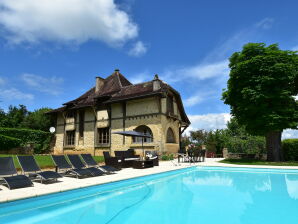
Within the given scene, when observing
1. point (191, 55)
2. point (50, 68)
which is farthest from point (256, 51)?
point (50, 68)

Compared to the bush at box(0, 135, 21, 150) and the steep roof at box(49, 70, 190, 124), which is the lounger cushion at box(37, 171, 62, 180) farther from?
the bush at box(0, 135, 21, 150)

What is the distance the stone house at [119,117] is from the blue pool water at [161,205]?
11571mm

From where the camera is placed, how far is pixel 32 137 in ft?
79.7

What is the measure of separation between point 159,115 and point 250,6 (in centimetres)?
1085

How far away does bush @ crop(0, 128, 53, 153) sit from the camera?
22547mm

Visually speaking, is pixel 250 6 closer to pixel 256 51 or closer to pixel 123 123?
pixel 256 51

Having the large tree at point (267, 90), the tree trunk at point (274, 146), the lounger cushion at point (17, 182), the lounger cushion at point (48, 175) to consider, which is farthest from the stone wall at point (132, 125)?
the lounger cushion at point (17, 182)

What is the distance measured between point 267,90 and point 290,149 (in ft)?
20.8

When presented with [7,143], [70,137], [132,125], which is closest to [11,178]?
[132,125]

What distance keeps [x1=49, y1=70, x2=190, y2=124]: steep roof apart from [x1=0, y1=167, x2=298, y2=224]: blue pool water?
12.1 meters

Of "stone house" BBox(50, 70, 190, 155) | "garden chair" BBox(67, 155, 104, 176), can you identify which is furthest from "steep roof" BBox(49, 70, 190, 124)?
"garden chair" BBox(67, 155, 104, 176)

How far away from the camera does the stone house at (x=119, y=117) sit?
19.1 metres

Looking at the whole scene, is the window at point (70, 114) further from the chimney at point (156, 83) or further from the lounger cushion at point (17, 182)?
the lounger cushion at point (17, 182)

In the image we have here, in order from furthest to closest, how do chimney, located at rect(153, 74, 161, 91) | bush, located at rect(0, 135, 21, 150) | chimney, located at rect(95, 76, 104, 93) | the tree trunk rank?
chimney, located at rect(95, 76, 104, 93)
bush, located at rect(0, 135, 21, 150)
chimney, located at rect(153, 74, 161, 91)
the tree trunk
